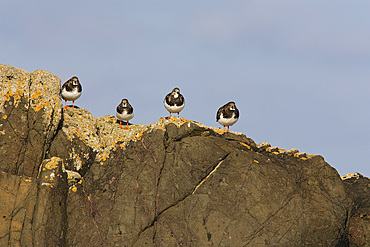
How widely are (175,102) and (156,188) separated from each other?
7198 mm

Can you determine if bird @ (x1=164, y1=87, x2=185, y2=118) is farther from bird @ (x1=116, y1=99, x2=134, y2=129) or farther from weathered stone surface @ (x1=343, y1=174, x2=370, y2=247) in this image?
weathered stone surface @ (x1=343, y1=174, x2=370, y2=247)

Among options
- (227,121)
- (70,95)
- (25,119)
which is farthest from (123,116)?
(25,119)

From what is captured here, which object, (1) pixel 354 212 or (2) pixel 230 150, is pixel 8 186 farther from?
(1) pixel 354 212

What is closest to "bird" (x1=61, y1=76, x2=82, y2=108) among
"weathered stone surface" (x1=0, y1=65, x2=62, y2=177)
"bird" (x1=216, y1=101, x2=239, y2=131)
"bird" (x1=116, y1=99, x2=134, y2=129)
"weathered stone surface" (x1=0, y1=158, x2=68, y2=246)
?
"bird" (x1=116, y1=99, x2=134, y2=129)

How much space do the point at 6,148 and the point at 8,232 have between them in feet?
11.4

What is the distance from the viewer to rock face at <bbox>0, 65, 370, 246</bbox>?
21812 mm

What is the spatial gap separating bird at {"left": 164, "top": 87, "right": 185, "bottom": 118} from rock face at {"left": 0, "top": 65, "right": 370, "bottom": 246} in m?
4.72

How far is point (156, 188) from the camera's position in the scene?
73.6 feet

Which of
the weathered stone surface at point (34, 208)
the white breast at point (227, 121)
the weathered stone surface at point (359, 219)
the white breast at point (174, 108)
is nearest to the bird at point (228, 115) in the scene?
→ the white breast at point (227, 121)

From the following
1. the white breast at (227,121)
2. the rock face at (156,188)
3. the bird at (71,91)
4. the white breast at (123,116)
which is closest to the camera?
the rock face at (156,188)

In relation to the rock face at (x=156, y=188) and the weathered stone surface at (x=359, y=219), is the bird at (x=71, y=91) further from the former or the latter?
the weathered stone surface at (x=359, y=219)

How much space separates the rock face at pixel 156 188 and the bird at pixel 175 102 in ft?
15.5

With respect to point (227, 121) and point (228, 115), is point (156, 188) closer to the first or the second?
point (227, 121)

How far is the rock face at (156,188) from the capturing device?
21.8m
